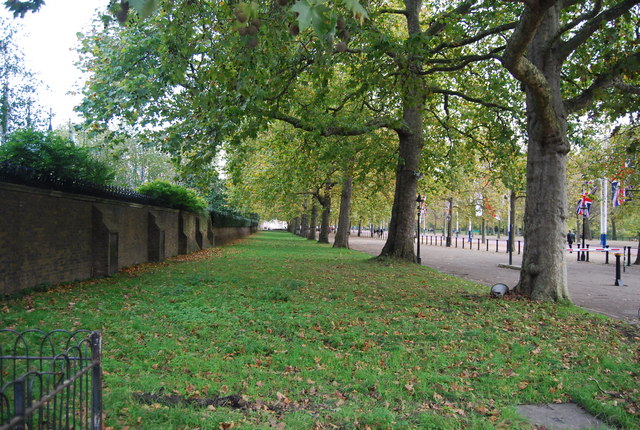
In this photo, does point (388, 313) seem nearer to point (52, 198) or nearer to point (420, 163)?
point (52, 198)

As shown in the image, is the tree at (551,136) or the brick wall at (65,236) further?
the tree at (551,136)

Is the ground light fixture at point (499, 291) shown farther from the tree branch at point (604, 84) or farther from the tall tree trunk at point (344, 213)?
the tall tree trunk at point (344, 213)

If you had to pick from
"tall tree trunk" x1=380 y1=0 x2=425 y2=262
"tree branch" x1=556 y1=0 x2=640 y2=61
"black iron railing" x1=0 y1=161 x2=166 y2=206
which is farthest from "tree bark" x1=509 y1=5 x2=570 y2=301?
"black iron railing" x1=0 y1=161 x2=166 y2=206

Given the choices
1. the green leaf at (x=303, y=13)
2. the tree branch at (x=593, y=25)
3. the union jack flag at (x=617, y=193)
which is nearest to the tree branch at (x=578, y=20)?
the tree branch at (x=593, y=25)

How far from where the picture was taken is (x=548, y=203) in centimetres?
871

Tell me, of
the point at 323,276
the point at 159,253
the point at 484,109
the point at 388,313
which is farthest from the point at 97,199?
the point at 484,109

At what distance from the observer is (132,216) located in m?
13.8

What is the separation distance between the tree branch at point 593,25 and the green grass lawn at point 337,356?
17.2ft

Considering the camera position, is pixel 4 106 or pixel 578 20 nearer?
pixel 578 20

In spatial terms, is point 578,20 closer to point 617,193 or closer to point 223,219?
point 617,193

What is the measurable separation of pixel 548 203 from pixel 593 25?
343 cm

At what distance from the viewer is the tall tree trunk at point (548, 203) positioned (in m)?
8.65

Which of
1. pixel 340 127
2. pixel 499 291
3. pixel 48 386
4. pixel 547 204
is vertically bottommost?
pixel 499 291

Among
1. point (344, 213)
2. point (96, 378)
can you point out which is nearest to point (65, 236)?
point (96, 378)
